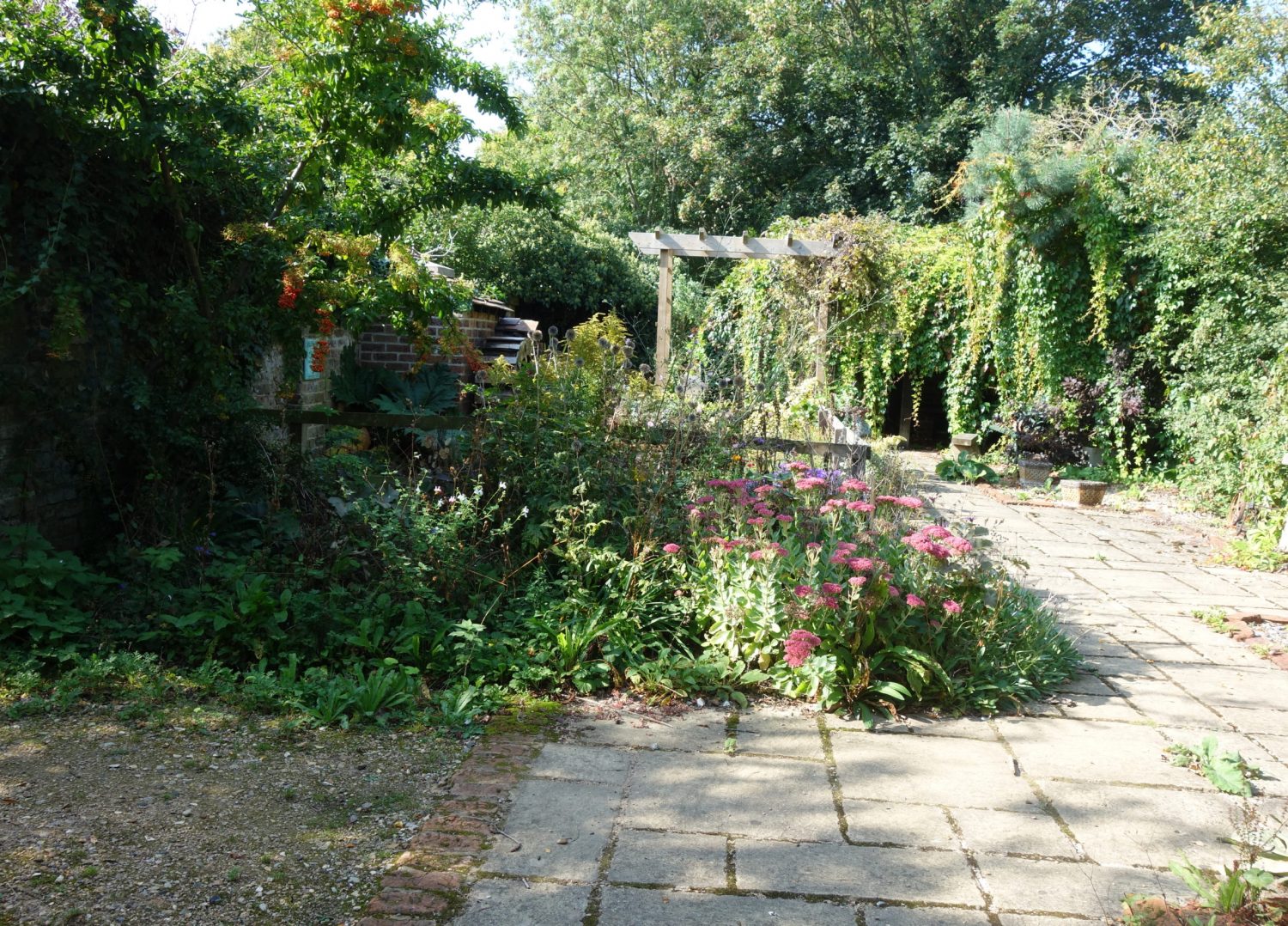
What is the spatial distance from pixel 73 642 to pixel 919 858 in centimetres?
→ 318

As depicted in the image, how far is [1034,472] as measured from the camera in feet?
34.3

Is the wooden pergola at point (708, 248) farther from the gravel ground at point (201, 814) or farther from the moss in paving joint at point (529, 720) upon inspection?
the gravel ground at point (201, 814)

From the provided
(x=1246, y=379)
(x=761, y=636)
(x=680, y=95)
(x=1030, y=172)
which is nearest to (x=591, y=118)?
(x=680, y=95)

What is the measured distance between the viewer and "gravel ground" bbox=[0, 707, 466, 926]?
2184 mm

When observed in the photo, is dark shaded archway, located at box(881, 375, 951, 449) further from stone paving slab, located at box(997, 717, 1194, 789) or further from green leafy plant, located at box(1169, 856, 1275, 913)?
green leafy plant, located at box(1169, 856, 1275, 913)

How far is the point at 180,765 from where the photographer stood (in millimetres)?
2883

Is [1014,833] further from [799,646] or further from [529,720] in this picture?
[529,720]

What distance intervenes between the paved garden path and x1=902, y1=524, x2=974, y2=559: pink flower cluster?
0.67 meters

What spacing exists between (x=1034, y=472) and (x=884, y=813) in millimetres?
8508

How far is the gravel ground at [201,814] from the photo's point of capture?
218 centimetres

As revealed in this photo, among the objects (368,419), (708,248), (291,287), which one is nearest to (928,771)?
(368,419)

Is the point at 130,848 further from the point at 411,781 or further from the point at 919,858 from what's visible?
the point at 919,858

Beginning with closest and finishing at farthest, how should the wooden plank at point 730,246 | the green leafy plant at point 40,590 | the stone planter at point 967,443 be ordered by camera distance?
1. the green leafy plant at point 40,590
2. the wooden plank at point 730,246
3. the stone planter at point 967,443

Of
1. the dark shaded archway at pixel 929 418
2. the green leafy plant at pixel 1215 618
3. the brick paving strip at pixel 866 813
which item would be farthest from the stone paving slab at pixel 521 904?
the dark shaded archway at pixel 929 418
